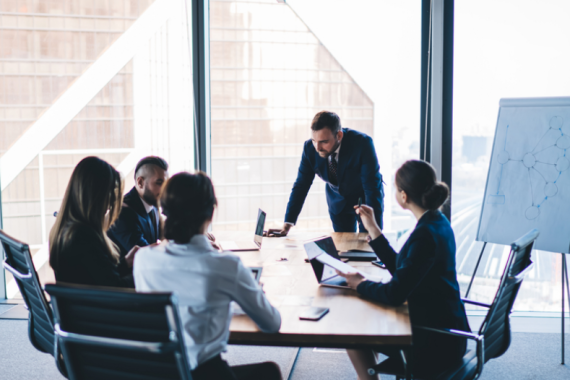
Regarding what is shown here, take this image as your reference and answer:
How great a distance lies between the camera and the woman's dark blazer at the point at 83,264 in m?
1.66

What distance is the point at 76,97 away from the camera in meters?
4.07

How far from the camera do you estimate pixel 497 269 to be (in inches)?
149

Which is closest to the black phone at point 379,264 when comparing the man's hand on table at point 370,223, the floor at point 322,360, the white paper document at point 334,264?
the man's hand on table at point 370,223

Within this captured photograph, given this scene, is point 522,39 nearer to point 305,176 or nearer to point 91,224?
point 305,176

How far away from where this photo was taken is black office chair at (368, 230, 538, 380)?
1732mm

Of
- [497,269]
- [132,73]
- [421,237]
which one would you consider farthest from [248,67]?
[421,237]

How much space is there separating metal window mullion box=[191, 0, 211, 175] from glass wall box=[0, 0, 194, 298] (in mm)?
77

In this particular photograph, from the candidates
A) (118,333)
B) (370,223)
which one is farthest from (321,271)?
(118,333)

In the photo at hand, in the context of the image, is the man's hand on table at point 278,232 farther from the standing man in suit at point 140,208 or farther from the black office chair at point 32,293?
the black office chair at point 32,293

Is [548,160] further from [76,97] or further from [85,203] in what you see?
[76,97]

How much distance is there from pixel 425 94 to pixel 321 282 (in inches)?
89.9

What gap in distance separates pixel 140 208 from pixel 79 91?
205cm

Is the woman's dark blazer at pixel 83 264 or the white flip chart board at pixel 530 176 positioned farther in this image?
the white flip chart board at pixel 530 176

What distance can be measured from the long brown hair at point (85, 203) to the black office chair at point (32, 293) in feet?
0.32
